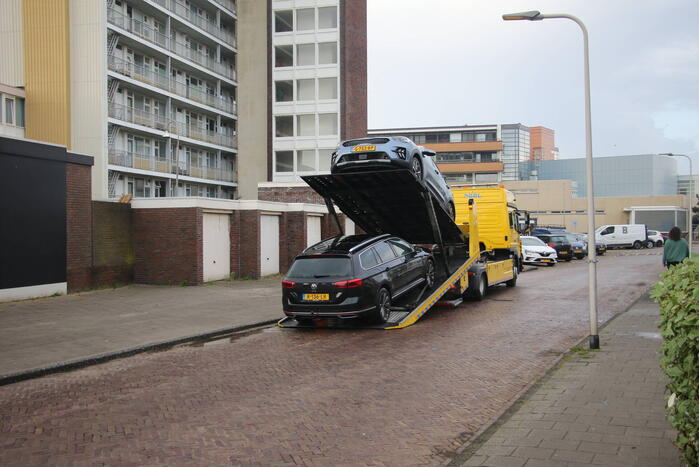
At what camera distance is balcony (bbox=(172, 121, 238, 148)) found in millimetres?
41281

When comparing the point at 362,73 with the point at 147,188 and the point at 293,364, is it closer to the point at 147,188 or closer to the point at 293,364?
the point at 147,188

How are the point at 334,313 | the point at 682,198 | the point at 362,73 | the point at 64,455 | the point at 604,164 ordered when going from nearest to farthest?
the point at 64,455 < the point at 334,313 < the point at 362,73 < the point at 682,198 < the point at 604,164

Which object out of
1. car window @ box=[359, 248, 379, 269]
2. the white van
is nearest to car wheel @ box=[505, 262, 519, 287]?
car window @ box=[359, 248, 379, 269]

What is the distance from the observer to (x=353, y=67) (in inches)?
1572

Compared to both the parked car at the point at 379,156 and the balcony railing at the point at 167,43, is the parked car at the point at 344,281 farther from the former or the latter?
the balcony railing at the point at 167,43

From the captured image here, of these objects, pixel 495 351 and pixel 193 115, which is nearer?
pixel 495 351

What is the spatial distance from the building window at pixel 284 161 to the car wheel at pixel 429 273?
26987 millimetres

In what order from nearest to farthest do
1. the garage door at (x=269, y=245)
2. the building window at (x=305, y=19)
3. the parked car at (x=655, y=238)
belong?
the garage door at (x=269, y=245), the building window at (x=305, y=19), the parked car at (x=655, y=238)

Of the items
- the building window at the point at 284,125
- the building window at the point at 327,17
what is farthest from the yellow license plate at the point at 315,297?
the building window at the point at 327,17

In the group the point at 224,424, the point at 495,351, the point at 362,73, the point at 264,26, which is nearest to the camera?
the point at 224,424

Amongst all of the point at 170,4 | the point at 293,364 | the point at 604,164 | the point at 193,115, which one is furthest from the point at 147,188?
the point at 604,164

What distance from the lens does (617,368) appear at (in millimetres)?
7898

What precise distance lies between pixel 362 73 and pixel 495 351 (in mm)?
34113

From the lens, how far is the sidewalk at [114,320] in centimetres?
963
